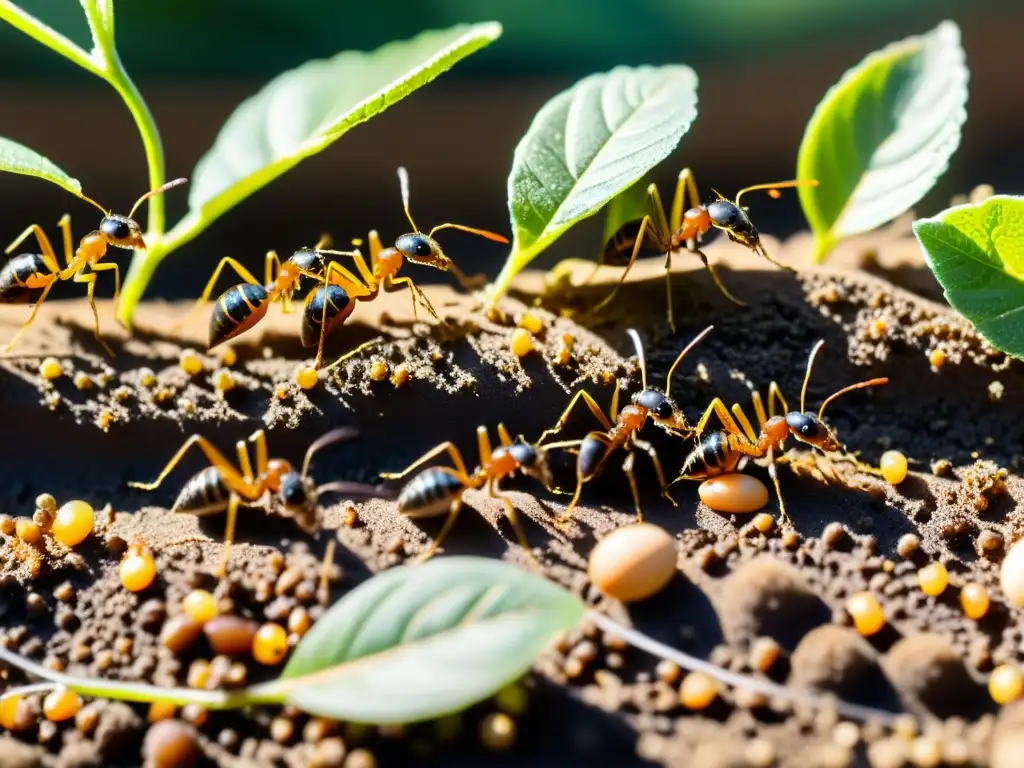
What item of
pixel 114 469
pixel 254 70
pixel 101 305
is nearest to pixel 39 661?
pixel 114 469

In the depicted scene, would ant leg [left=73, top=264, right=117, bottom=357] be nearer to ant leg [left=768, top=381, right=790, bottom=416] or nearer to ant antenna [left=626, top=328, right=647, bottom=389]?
ant antenna [left=626, top=328, right=647, bottom=389]

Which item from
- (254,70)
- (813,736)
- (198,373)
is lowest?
(813,736)

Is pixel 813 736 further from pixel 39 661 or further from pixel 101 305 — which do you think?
pixel 101 305

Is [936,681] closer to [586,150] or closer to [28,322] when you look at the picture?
[586,150]

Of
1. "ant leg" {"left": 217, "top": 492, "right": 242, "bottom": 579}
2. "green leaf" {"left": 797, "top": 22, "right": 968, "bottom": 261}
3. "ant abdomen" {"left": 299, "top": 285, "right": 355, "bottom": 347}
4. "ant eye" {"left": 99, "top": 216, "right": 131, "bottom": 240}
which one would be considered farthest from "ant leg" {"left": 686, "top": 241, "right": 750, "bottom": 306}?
"ant eye" {"left": 99, "top": 216, "right": 131, "bottom": 240}

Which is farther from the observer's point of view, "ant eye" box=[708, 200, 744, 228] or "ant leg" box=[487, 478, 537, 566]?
"ant eye" box=[708, 200, 744, 228]

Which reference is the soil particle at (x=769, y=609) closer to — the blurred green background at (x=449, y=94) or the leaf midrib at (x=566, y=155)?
the leaf midrib at (x=566, y=155)

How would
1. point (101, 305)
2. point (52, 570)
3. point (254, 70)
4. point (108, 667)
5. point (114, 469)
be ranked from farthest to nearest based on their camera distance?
point (254, 70) → point (101, 305) → point (114, 469) → point (52, 570) → point (108, 667)
